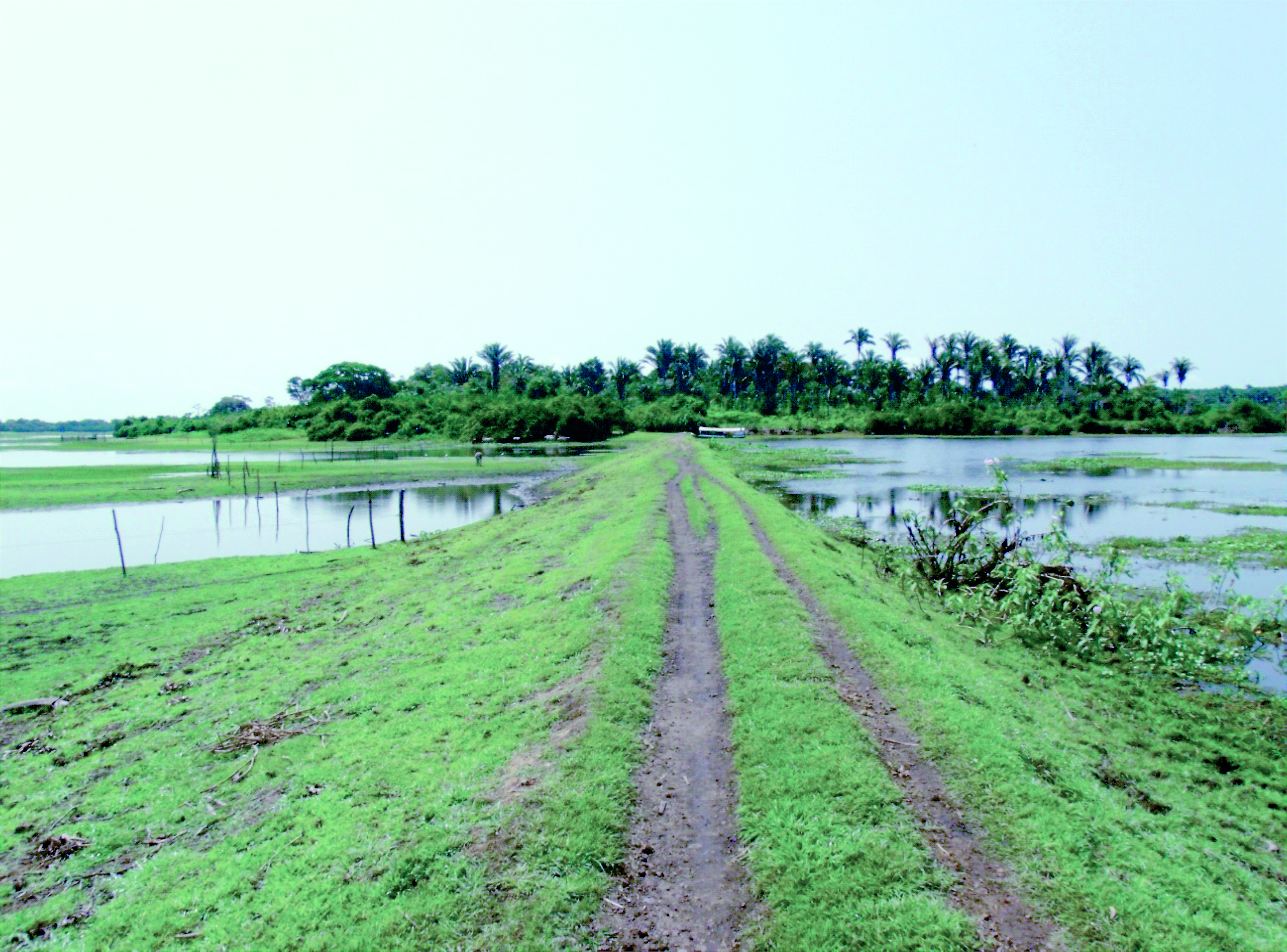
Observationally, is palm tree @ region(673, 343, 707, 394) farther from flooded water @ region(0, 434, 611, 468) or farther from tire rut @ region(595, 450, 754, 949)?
tire rut @ region(595, 450, 754, 949)

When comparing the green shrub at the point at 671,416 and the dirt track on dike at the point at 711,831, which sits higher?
the green shrub at the point at 671,416

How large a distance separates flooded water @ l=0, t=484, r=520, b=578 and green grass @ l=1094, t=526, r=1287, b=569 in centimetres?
3441

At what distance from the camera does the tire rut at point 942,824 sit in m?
6.84

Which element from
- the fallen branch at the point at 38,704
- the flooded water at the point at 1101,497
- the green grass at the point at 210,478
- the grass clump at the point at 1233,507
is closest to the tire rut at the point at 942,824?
the flooded water at the point at 1101,497

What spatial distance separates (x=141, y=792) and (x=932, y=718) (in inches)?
508

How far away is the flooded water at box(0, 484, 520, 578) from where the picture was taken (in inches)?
1314

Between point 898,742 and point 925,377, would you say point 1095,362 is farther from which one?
point 898,742

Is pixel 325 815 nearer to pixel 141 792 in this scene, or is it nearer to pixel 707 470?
pixel 141 792

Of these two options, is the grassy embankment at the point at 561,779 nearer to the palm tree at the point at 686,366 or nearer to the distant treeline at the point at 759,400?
the distant treeline at the point at 759,400

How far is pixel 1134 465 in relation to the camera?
6656 centimetres

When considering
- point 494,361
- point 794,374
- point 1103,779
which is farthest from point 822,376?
point 1103,779

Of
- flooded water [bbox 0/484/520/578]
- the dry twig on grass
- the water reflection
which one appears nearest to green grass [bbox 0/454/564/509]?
flooded water [bbox 0/484/520/578]

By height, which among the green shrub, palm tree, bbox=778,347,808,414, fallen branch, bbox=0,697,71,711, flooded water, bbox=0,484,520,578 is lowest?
fallen branch, bbox=0,697,71,711

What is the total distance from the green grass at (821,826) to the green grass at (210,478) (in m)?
53.3
